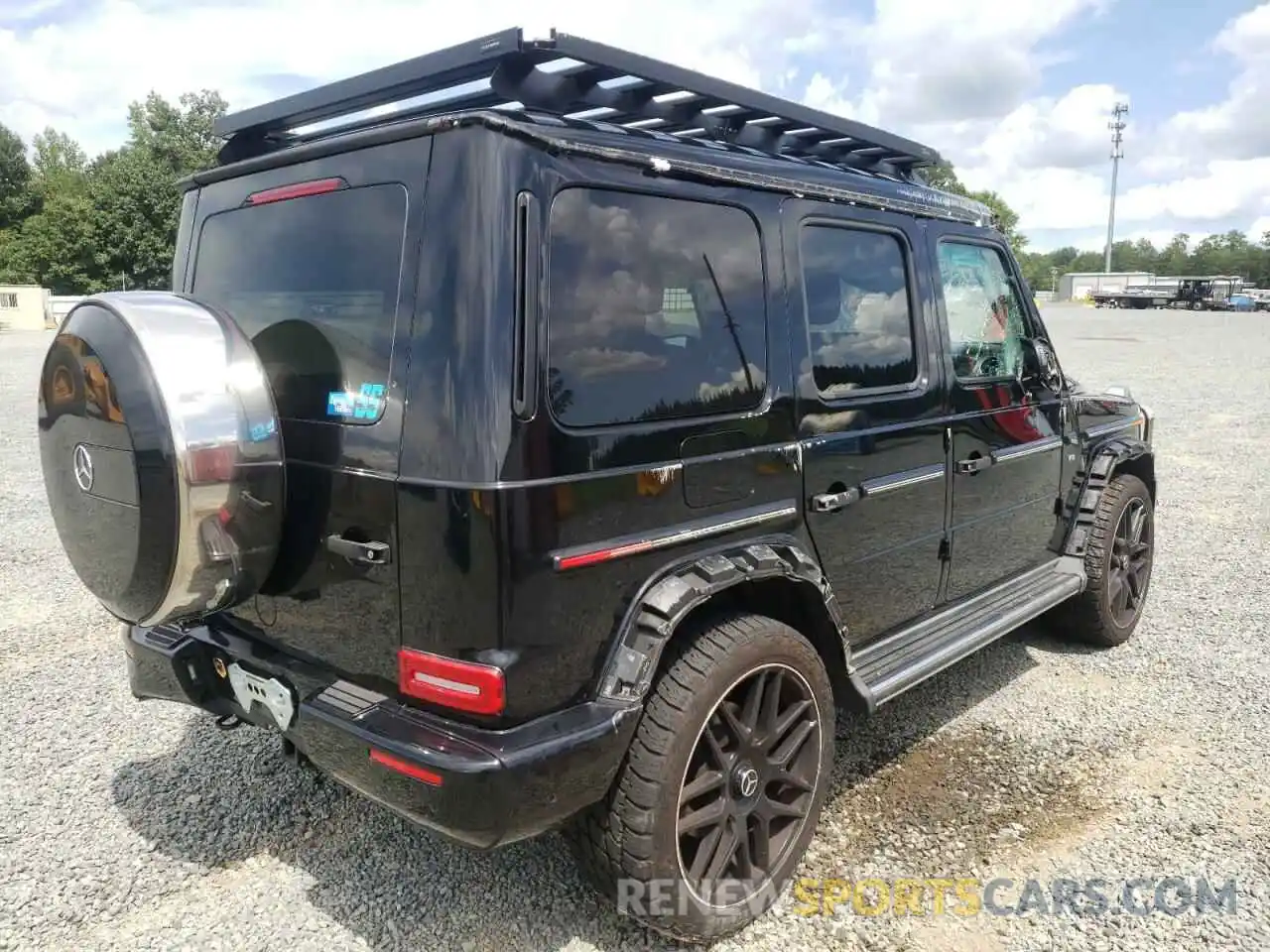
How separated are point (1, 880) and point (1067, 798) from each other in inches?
138

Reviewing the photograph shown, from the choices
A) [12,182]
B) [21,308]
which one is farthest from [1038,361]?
[12,182]

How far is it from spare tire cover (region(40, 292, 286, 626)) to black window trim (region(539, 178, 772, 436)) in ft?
2.40

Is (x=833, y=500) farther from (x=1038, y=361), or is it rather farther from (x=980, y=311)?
(x=1038, y=361)

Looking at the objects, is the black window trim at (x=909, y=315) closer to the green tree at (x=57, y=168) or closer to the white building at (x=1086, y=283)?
the green tree at (x=57, y=168)

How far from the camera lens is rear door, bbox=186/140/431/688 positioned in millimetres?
2221

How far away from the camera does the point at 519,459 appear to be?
2082 millimetres

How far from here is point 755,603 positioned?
275 cm

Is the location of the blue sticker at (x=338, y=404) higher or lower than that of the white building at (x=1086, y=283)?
lower

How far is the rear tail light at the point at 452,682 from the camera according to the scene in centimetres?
210

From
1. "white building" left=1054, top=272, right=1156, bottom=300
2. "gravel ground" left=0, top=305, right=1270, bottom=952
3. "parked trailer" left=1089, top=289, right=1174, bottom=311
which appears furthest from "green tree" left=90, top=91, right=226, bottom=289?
"white building" left=1054, top=272, right=1156, bottom=300

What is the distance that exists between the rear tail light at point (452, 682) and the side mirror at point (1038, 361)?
9.67 feet

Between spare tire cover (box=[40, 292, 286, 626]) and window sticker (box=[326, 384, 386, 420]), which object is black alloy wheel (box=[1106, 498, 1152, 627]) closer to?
window sticker (box=[326, 384, 386, 420])

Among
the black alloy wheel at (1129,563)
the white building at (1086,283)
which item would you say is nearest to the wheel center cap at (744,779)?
the black alloy wheel at (1129,563)

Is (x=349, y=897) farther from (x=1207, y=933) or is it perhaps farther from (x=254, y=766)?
(x=1207, y=933)
